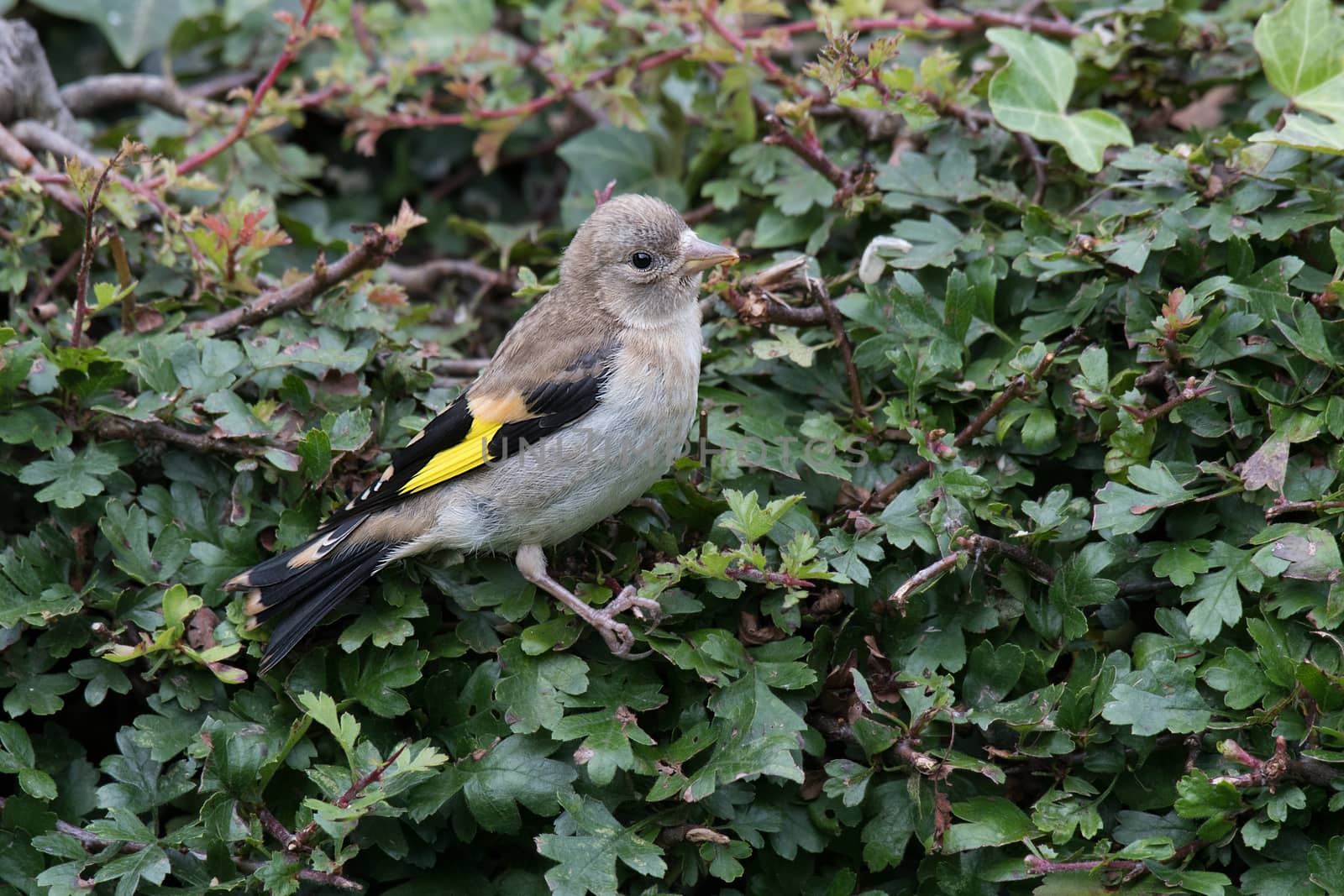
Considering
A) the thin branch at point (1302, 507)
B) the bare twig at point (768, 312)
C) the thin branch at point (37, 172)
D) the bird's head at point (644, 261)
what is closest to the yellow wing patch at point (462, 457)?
the bird's head at point (644, 261)

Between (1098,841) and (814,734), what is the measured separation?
63 centimetres

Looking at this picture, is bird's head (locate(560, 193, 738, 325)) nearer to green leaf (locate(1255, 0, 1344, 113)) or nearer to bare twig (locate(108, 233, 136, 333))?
bare twig (locate(108, 233, 136, 333))

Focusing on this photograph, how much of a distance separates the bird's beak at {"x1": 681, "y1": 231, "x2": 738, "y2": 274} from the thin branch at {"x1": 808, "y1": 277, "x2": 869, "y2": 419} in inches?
9.8

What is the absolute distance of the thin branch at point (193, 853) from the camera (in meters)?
2.53

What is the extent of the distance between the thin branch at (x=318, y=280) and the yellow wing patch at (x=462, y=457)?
63 centimetres

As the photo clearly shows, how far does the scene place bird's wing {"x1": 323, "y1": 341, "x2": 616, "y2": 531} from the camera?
311 centimetres

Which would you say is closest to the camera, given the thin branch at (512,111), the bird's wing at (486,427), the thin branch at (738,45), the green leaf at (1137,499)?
the green leaf at (1137,499)

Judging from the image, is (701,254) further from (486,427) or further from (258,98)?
(258,98)

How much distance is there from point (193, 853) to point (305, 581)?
66 cm

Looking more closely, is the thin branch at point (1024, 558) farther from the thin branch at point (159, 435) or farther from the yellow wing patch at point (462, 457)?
the thin branch at point (159, 435)

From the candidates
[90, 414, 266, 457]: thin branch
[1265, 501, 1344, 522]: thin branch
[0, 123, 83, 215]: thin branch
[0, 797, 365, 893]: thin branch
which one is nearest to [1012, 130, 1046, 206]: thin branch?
[1265, 501, 1344, 522]: thin branch

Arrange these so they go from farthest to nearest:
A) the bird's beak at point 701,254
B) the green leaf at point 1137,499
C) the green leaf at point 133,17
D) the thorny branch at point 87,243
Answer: the green leaf at point 133,17
the bird's beak at point 701,254
the thorny branch at point 87,243
the green leaf at point 1137,499

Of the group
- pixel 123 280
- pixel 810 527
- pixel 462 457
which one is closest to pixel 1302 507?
pixel 810 527

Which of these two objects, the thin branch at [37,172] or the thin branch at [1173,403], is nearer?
the thin branch at [1173,403]
